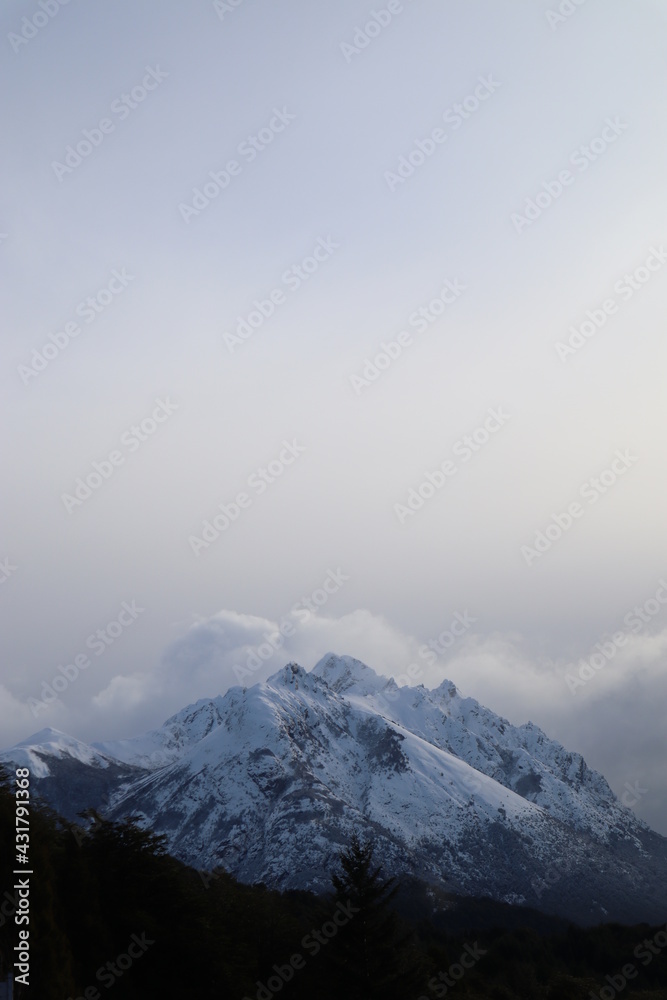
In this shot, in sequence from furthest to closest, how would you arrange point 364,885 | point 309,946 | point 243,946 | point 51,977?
1. point 309,946
2. point 243,946
3. point 364,885
4. point 51,977

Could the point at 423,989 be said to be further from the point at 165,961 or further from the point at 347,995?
the point at 165,961

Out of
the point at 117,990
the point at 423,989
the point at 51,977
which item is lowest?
the point at 117,990

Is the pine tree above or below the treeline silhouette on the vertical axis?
above

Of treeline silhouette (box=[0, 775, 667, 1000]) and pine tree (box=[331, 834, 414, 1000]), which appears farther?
pine tree (box=[331, 834, 414, 1000])

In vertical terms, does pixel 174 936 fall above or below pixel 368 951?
below

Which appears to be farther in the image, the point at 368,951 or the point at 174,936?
the point at 174,936

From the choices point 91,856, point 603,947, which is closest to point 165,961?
point 91,856

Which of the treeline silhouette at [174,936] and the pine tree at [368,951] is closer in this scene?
the treeline silhouette at [174,936]

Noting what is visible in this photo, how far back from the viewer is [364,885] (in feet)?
192

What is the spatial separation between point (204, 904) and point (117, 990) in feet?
40.9

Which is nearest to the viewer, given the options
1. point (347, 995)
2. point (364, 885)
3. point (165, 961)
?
point (347, 995)

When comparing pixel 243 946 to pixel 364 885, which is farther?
pixel 243 946

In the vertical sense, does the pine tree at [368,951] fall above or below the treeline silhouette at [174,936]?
above

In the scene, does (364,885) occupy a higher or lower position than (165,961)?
higher
